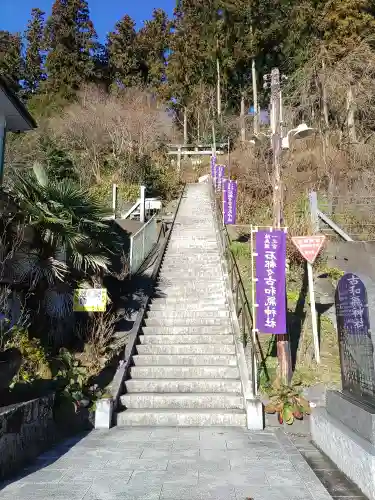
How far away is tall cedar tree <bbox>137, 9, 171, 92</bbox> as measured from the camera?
1534 inches

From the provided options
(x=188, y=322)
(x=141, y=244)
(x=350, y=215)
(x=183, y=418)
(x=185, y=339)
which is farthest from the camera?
(x=350, y=215)

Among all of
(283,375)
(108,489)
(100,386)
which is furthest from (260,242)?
(108,489)

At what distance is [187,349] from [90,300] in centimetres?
216

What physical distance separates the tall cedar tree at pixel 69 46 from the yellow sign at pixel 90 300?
31032 mm

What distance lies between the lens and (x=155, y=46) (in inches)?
1590

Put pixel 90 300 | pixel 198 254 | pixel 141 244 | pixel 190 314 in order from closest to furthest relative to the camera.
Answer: pixel 90 300 → pixel 190 314 → pixel 141 244 → pixel 198 254

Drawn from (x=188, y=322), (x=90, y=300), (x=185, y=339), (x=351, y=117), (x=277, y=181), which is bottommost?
(x=185, y=339)

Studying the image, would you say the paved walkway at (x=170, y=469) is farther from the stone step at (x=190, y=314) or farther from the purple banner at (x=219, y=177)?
the purple banner at (x=219, y=177)

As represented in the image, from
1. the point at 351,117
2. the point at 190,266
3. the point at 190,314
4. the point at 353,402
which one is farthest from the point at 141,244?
the point at 351,117

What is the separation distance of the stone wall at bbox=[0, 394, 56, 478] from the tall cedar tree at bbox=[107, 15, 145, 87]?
36.1 metres

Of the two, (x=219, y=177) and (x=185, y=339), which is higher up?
(x=219, y=177)

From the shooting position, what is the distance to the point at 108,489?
4.21 m

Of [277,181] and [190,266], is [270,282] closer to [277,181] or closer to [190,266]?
[277,181]

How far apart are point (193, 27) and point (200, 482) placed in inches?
1547
